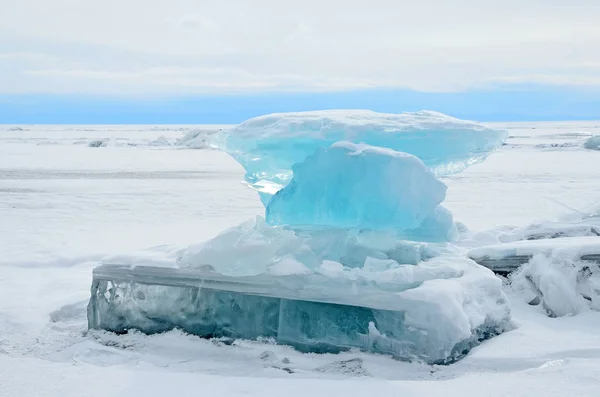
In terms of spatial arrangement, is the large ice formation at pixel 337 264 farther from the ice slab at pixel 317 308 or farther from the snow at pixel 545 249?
the snow at pixel 545 249

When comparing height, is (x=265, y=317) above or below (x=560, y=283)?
below

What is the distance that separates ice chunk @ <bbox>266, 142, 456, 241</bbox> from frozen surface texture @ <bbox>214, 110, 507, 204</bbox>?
214 mm

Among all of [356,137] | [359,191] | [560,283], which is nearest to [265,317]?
[359,191]

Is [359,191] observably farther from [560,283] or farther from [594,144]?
[594,144]

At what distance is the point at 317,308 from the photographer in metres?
4.29

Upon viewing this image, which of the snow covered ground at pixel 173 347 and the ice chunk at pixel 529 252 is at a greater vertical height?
the ice chunk at pixel 529 252

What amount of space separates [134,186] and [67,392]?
36.0 ft

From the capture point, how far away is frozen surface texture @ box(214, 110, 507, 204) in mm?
4531

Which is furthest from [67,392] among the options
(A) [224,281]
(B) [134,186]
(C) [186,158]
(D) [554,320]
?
(C) [186,158]

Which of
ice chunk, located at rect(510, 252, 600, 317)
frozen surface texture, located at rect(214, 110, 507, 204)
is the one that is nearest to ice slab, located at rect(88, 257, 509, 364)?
ice chunk, located at rect(510, 252, 600, 317)

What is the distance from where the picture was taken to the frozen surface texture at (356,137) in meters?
4.53

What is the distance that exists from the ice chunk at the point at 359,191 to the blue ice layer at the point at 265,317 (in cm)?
55

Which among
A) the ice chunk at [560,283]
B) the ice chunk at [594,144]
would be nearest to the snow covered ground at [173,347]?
the ice chunk at [560,283]

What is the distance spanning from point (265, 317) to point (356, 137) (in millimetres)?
1454
